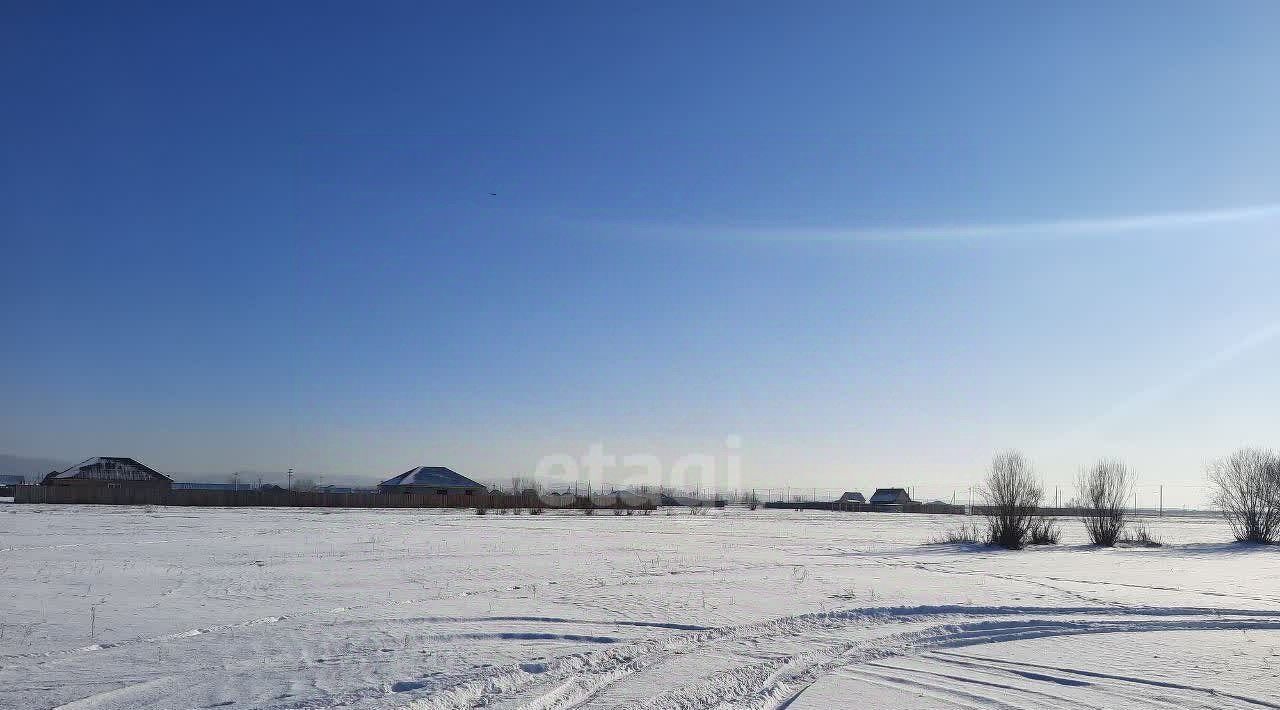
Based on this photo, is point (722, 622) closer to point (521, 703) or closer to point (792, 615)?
point (792, 615)

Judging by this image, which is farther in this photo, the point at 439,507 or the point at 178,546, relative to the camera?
the point at 439,507

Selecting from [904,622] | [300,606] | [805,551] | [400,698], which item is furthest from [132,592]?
[805,551]

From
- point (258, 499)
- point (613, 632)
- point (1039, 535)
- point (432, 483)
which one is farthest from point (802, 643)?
point (432, 483)

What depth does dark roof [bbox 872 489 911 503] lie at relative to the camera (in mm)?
102562

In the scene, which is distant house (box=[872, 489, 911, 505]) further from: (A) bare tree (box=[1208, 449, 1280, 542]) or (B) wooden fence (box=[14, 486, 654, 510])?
(A) bare tree (box=[1208, 449, 1280, 542])

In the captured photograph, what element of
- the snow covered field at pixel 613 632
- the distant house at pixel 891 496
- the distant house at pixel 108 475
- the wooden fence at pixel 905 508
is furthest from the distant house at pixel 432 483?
the snow covered field at pixel 613 632

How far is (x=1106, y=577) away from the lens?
60.4 ft

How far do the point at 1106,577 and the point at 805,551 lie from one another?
324 inches

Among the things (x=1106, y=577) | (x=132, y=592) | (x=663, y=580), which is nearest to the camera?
(x=132, y=592)

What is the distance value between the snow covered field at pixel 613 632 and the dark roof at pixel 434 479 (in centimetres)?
→ 6019

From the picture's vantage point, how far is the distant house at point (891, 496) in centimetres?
10194

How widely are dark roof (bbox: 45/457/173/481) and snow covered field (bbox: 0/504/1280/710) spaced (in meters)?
62.5

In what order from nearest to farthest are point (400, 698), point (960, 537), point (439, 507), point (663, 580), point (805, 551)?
point (400, 698) → point (663, 580) → point (805, 551) → point (960, 537) → point (439, 507)

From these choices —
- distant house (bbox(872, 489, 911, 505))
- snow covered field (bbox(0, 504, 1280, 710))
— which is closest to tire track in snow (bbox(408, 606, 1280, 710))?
snow covered field (bbox(0, 504, 1280, 710))
